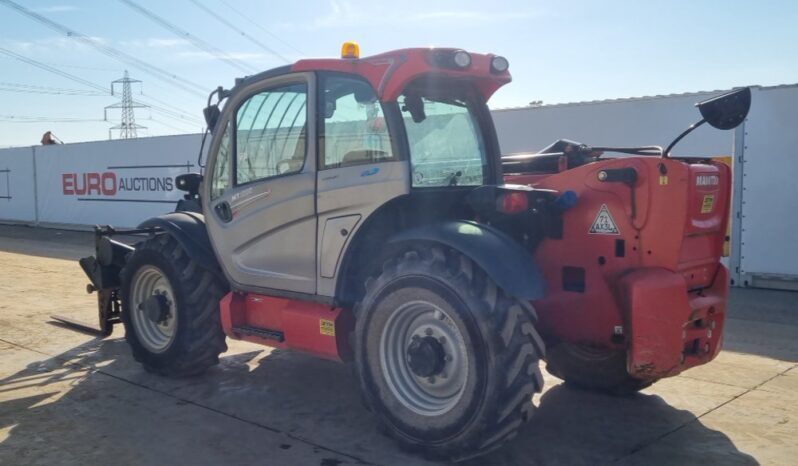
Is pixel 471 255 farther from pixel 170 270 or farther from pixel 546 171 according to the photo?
pixel 170 270

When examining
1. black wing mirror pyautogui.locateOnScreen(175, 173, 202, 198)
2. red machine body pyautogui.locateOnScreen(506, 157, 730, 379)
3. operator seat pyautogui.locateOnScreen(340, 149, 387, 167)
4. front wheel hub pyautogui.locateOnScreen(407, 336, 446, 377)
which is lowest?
front wheel hub pyautogui.locateOnScreen(407, 336, 446, 377)

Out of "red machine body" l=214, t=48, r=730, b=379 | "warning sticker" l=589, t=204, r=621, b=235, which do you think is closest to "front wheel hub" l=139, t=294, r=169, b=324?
"red machine body" l=214, t=48, r=730, b=379

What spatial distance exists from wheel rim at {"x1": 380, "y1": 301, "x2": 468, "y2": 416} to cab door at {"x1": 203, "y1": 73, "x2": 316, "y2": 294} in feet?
2.56

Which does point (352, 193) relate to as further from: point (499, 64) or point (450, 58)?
point (499, 64)

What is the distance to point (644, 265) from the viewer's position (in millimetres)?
4043

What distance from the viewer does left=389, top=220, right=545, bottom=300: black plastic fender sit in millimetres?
3719

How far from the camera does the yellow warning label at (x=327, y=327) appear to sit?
4520mm

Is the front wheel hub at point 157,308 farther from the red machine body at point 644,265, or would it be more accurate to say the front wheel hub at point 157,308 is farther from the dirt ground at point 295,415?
the red machine body at point 644,265

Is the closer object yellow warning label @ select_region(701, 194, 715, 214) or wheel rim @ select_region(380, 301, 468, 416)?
wheel rim @ select_region(380, 301, 468, 416)

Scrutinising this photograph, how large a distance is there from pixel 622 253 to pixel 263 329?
2543 millimetres

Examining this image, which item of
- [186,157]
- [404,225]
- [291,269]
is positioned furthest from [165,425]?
[186,157]

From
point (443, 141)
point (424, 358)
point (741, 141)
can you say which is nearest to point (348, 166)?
point (443, 141)

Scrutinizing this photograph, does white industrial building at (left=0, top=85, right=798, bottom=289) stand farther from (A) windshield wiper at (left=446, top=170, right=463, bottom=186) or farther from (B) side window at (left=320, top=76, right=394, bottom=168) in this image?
(B) side window at (left=320, top=76, right=394, bottom=168)

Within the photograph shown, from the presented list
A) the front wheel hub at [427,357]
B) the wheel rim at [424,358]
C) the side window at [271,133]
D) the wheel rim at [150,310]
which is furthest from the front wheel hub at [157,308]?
the front wheel hub at [427,357]
